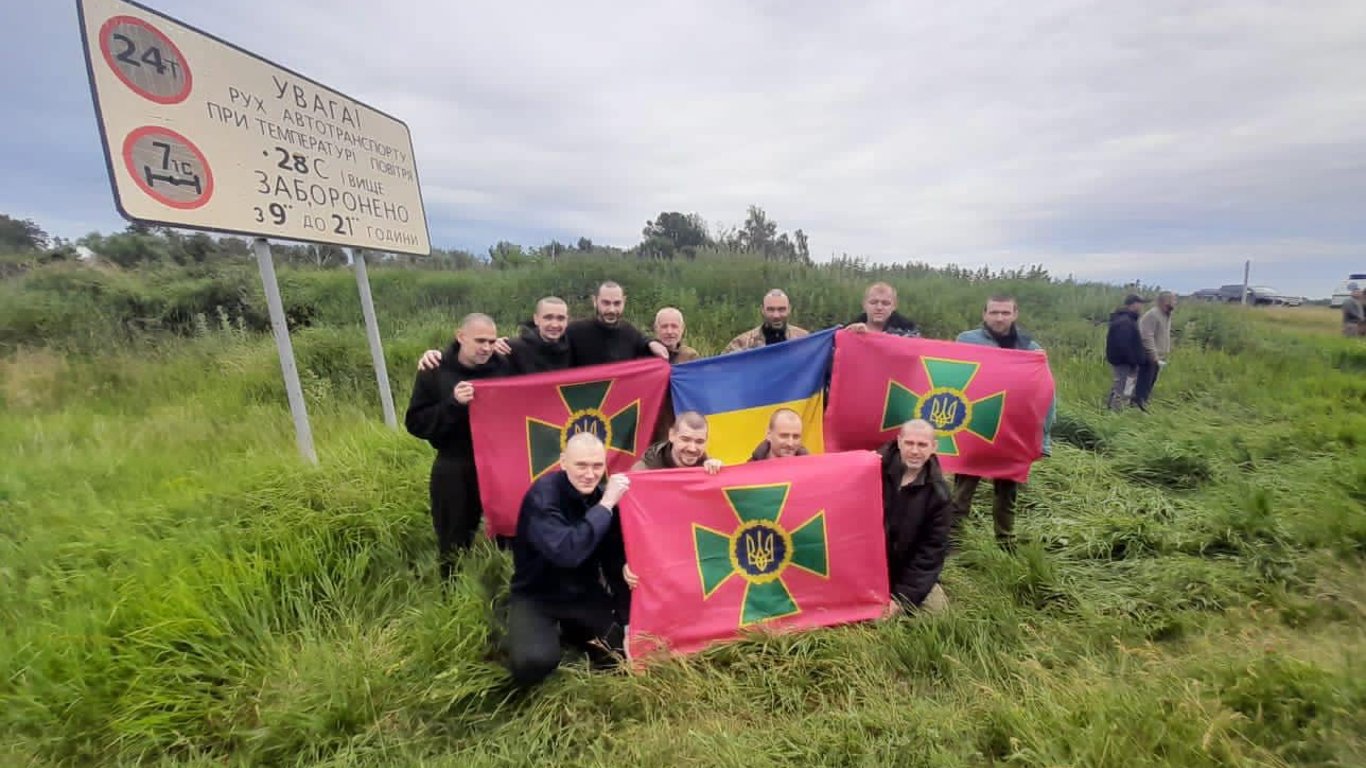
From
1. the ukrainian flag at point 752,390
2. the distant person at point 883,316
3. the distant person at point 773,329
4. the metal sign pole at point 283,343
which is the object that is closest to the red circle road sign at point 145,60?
the metal sign pole at point 283,343

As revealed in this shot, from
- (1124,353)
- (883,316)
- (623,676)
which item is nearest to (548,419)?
(623,676)

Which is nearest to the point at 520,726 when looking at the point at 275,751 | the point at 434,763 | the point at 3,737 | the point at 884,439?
the point at 434,763

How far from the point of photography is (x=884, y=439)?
15.8 ft

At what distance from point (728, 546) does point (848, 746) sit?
1.23 meters

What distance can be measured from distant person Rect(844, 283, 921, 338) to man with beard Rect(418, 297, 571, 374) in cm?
241

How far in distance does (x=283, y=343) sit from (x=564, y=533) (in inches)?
126

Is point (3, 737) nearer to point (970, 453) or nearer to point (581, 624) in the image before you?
point (581, 624)

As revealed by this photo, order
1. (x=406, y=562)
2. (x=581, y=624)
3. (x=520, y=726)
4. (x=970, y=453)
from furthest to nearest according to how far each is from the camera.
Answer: (x=970, y=453) → (x=406, y=562) → (x=581, y=624) → (x=520, y=726)

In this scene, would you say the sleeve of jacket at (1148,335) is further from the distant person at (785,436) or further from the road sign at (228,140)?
the road sign at (228,140)

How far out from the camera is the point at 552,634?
3359mm

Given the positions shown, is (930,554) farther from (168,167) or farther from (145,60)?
(145,60)

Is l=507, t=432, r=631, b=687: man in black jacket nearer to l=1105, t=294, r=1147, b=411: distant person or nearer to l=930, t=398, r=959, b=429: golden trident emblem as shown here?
l=930, t=398, r=959, b=429: golden trident emblem

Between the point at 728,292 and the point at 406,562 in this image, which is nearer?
the point at 406,562

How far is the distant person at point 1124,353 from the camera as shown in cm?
867
